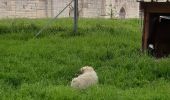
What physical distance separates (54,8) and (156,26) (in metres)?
14.4

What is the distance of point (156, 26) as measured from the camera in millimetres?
12289

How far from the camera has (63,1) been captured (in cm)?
2608

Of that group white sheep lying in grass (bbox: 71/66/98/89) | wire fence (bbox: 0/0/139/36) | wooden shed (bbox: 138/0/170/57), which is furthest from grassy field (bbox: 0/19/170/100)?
wire fence (bbox: 0/0/139/36)

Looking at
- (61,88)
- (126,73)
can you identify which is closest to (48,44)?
(126,73)

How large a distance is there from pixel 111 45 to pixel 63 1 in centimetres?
1407

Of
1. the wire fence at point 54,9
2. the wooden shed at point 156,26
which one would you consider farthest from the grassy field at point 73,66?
the wire fence at point 54,9

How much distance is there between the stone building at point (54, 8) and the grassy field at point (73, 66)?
382 inches

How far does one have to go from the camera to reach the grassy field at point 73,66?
7.95 metres

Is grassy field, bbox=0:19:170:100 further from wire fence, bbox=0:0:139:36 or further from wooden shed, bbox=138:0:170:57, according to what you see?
wire fence, bbox=0:0:139:36

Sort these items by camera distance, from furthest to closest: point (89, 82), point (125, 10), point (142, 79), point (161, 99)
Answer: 1. point (125, 10)
2. point (142, 79)
3. point (89, 82)
4. point (161, 99)

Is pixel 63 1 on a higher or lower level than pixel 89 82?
higher

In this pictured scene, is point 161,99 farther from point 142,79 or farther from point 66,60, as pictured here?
point 66,60

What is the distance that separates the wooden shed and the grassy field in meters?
0.40

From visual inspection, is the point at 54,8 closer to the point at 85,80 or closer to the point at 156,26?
the point at 156,26
